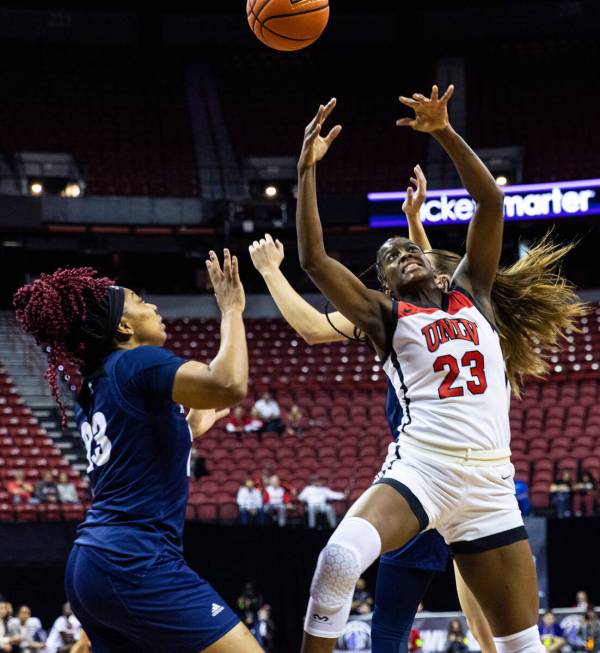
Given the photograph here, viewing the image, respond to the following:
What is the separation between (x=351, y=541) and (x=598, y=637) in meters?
9.05

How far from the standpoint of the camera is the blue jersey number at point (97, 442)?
354cm

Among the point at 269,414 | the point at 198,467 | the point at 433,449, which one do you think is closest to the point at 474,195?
the point at 433,449

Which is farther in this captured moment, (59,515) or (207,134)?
(207,134)

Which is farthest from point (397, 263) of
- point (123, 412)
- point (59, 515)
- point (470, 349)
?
point (59, 515)

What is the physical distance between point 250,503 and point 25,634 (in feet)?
12.0

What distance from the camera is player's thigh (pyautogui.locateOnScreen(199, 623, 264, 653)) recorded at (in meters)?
3.35

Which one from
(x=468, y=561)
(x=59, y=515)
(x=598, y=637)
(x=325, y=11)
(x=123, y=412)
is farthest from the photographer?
(x=59, y=515)

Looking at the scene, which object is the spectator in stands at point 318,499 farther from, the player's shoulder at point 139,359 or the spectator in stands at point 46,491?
the player's shoulder at point 139,359

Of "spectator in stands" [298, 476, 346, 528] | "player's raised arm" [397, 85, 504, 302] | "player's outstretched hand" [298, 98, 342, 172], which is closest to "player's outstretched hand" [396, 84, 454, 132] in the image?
"player's raised arm" [397, 85, 504, 302]

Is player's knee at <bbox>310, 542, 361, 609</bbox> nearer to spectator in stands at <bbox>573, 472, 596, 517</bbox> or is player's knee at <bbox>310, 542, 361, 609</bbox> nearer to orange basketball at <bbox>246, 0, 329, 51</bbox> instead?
orange basketball at <bbox>246, 0, 329, 51</bbox>

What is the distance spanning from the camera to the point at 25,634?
12.1 metres

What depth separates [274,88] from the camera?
1040 inches

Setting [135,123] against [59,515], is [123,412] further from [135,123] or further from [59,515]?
[135,123]

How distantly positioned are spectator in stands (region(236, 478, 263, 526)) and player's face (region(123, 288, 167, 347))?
33.1ft
